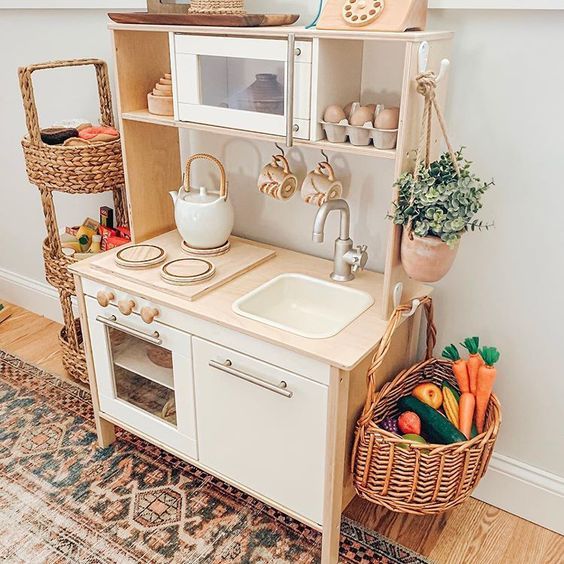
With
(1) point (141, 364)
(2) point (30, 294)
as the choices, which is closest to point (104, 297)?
(1) point (141, 364)

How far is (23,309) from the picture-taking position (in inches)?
114

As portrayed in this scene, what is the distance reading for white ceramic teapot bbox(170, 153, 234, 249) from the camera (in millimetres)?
1737

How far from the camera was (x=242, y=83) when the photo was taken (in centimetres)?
150

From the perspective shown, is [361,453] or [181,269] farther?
[181,269]

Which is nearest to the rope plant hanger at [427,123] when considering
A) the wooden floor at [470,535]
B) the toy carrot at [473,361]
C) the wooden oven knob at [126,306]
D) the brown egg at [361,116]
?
the brown egg at [361,116]

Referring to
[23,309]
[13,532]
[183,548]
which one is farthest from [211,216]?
[23,309]

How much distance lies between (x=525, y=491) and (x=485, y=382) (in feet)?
1.45

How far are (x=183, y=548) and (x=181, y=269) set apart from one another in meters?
0.75

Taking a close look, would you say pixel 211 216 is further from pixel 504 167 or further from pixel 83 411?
pixel 83 411

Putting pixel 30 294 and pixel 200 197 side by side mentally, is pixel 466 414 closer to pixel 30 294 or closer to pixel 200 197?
pixel 200 197

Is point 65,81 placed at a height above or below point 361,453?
above

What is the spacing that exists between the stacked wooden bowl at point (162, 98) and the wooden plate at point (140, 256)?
392 millimetres

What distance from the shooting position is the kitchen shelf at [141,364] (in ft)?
5.60

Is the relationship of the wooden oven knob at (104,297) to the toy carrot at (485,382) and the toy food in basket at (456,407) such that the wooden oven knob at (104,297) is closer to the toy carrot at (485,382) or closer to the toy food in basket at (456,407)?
the toy food in basket at (456,407)
